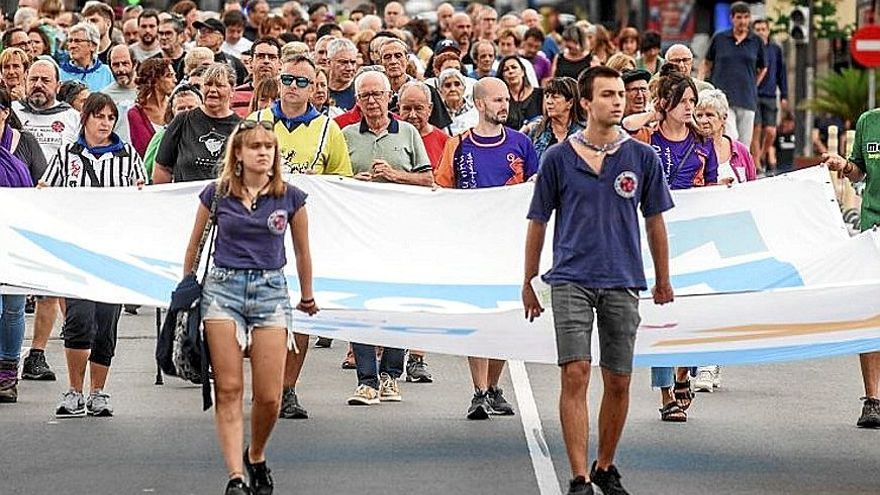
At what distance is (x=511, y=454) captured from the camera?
39.4ft

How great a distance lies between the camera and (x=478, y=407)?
43.7 feet

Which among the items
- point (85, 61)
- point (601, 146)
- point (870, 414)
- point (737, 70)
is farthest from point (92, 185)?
point (737, 70)

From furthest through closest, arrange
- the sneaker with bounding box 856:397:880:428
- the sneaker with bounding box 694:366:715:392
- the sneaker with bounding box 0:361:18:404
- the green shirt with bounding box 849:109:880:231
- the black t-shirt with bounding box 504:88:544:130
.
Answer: the black t-shirt with bounding box 504:88:544:130 → the sneaker with bounding box 694:366:715:392 → the sneaker with bounding box 0:361:18:404 → the green shirt with bounding box 849:109:880:231 → the sneaker with bounding box 856:397:880:428

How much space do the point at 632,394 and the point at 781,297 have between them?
3.09 metres

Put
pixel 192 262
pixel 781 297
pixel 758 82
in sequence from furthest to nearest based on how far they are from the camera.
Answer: pixel 758 82 < pixel 781 297 < pixel 192 262

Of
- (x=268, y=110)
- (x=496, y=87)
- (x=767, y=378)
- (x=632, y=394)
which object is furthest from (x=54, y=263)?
(x=767, y=378)

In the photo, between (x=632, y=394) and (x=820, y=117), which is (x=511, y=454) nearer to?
(x=632, y=394)

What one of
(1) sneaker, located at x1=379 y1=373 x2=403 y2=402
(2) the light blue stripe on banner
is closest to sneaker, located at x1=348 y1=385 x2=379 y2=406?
(1) sneaker, located at x1=379 y1=373 x2=403 y2=402

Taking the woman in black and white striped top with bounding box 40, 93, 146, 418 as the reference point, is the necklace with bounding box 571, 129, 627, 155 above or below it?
above

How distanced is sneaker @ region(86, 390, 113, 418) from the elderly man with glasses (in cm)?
733

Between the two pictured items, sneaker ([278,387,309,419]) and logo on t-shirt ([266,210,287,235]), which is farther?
sneaker ([278,387,309,419])

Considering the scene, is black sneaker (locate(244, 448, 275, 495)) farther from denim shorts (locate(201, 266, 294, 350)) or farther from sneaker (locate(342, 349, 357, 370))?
sneaker (locate(342, 349, 357, 370))

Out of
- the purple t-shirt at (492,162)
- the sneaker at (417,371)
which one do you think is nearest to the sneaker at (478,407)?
the purple t-shirt at (492,162)

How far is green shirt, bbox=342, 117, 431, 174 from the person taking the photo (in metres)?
14.2
